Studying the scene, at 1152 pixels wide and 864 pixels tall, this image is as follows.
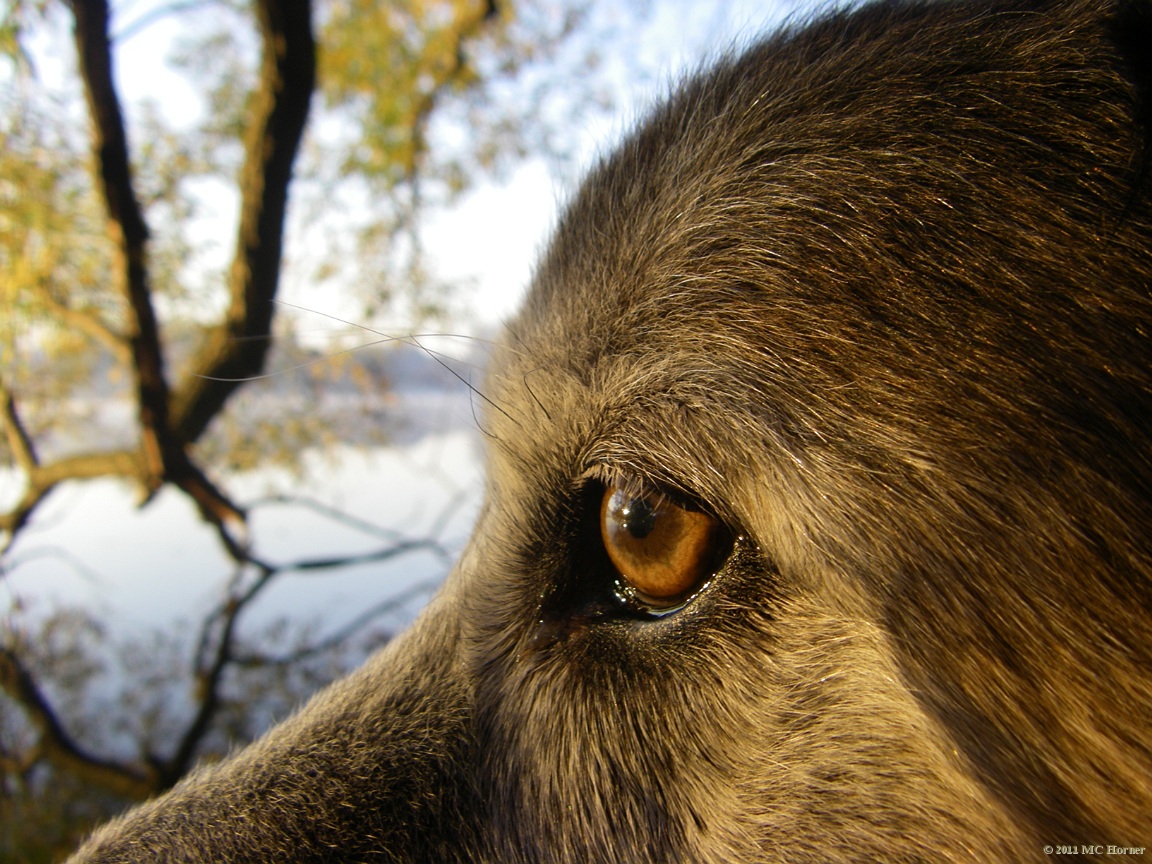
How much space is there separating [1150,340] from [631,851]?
862 mm

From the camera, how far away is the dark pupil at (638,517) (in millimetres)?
980

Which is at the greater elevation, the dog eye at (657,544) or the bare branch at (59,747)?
the dog eye at (657,544)

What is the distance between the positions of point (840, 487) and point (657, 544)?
0.95 ft

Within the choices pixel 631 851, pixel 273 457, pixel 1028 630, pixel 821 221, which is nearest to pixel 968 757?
pixel 1028 630

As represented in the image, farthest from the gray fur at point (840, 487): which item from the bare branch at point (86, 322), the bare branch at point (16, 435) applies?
the bare branch at point (16, 435)

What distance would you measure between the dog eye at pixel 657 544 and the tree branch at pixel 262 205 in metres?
2.66

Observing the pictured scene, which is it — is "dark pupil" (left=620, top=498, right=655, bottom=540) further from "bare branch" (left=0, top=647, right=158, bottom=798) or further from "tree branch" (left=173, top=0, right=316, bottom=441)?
"bare branch" (left=0, top=647, right=158, bottom=798)

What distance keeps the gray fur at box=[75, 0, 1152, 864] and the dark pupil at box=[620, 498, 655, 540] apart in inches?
2.4

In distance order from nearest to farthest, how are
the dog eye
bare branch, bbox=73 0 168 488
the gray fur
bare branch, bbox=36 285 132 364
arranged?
1. the gray fur
2. the dog eye
3. bare branch, bbox=73 0 168 488
4. bare branch, bbox=36 285 132 364

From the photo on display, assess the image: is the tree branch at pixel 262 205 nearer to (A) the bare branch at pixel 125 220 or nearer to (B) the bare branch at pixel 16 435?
(A) the bare branch at pixel 125 220

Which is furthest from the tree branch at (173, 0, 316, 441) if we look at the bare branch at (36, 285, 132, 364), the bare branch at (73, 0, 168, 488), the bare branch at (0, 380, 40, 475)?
the bare branch at (0, 380, 40, 475)

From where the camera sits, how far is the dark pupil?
980 mm

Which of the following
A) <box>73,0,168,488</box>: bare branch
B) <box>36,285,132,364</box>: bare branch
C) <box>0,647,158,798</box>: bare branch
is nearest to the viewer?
<box>73,0,168,488</box>: bare branch

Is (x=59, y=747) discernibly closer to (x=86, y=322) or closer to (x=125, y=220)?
(x=86, y=322)
